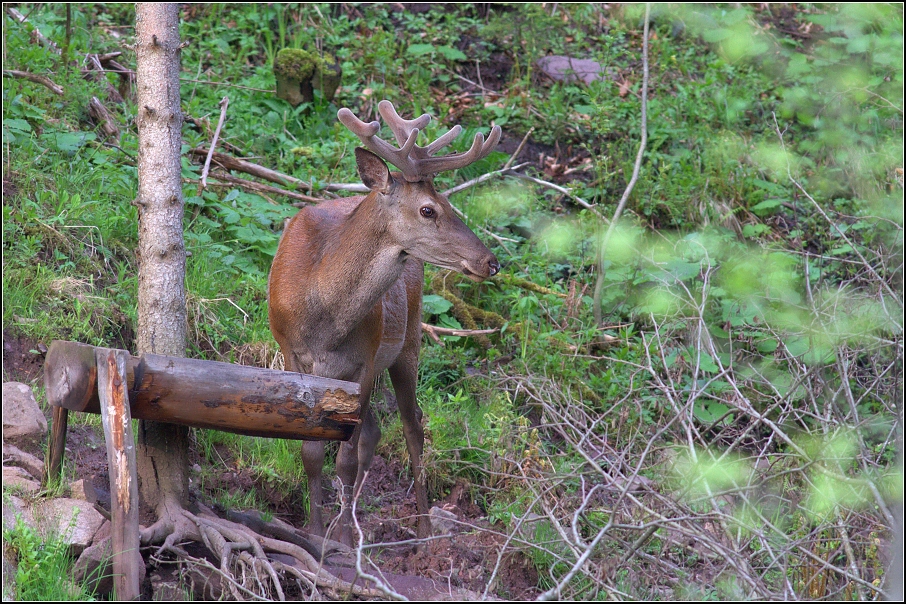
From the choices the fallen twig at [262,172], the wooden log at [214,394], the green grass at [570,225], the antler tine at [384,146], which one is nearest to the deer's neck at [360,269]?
the antler tine at [384,146]

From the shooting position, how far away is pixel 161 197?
502 cm

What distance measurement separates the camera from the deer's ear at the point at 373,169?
17.4 ft

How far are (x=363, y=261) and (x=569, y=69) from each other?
19.9ft

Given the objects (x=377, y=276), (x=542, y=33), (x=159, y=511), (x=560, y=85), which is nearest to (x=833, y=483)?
(x=377, y=276)

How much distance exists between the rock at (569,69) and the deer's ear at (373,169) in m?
5.67

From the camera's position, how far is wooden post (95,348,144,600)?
414 centimetres

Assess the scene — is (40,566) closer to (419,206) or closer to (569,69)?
(419,206)

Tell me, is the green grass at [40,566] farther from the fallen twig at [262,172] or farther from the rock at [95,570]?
the fallen twig at [262,172]

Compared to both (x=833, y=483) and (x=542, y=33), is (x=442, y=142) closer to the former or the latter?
(x=833, y=483)

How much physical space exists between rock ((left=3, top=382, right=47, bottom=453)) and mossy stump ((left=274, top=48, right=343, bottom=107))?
16.1 ft

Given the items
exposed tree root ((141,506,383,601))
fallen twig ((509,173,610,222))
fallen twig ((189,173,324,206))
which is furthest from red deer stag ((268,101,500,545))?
fallen twig ((509,173,610,222))

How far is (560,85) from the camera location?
1053 cm

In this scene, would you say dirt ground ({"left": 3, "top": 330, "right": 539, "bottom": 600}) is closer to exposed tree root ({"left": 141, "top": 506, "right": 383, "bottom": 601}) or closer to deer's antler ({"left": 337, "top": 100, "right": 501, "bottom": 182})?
exposed tree root ({"left": 141, "top": 506, "right": 383, "bottom": 601})

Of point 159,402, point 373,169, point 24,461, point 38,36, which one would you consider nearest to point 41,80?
point 38,36
